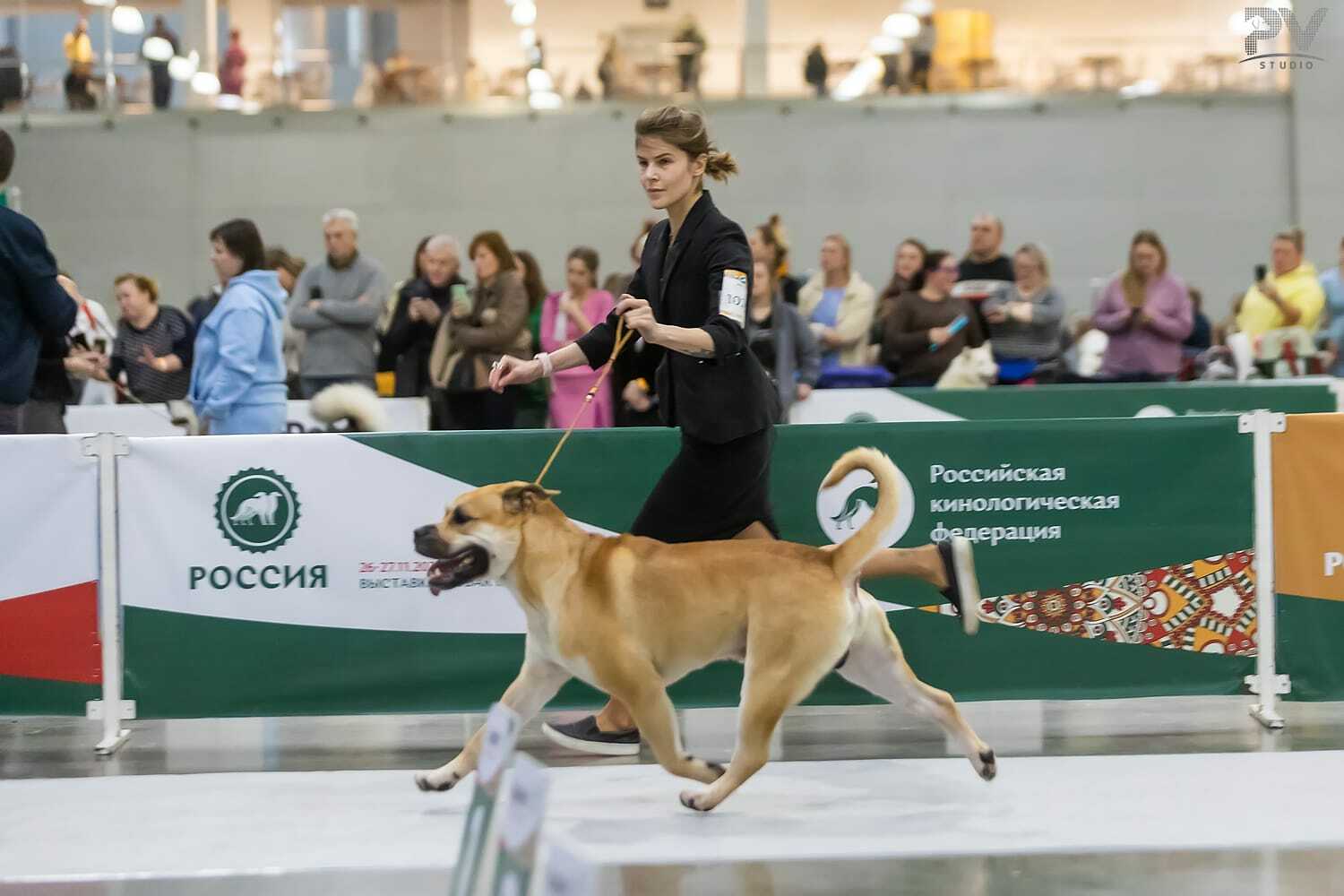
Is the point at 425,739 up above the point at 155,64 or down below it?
below

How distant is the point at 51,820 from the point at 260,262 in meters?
2.85

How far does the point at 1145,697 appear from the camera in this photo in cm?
559

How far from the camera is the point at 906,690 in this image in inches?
179

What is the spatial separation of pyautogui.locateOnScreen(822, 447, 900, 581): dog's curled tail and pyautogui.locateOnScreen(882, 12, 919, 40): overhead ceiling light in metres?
17.8

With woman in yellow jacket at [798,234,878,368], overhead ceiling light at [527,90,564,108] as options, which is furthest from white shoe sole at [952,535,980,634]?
overhead ceiling light at [527,90,564,108]

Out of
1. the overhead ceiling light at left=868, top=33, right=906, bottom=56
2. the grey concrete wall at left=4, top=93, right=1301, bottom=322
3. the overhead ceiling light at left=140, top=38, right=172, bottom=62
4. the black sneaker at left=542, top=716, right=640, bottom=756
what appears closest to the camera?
the black sneaker at left=542, top=716, right=640, bottom=756

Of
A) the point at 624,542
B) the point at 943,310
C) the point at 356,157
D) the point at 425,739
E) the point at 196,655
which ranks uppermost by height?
the point at 356,157

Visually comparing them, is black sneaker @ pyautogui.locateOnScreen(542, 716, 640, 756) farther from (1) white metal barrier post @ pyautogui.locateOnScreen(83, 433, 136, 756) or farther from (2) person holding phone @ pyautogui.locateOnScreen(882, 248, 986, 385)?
(2) person holding phone @ pyautogui.locateOnScreen(882, 248, 986, 385)

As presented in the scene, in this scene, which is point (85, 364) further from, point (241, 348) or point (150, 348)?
point (150, 348)

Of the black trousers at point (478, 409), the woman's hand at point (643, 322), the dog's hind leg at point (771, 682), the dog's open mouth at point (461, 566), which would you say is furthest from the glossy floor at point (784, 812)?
the black trousers at point (478, 409)

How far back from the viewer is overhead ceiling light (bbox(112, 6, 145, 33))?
20.3 m

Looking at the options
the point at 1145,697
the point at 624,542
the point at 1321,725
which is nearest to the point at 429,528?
the point at 624,542

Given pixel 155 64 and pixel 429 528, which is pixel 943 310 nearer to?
pixel 429 528

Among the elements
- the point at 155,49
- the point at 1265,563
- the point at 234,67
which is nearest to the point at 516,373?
the point at 1265,563
